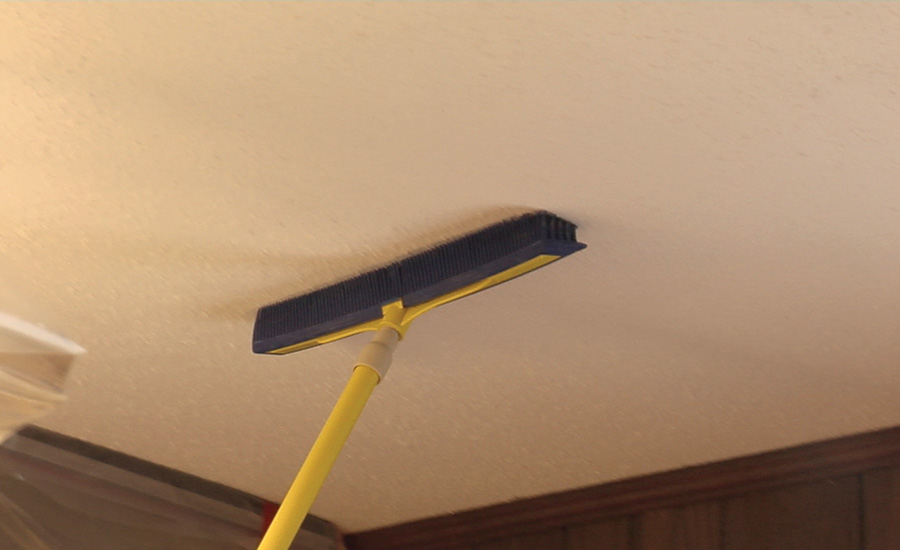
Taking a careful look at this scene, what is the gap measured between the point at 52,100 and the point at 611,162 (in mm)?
457

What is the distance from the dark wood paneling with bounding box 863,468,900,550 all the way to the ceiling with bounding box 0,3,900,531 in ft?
0.24

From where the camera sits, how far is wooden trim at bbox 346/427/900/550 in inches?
45.4

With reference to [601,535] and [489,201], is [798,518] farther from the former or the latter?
[489,201]

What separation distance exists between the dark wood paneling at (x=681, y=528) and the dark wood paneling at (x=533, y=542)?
0.46 ft

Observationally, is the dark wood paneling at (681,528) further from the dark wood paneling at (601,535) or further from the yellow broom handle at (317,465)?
the yellow broom handle at (317,465)

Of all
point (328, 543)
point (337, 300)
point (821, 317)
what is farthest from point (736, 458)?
point (328, 543)

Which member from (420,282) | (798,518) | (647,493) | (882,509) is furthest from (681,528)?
(420,282)

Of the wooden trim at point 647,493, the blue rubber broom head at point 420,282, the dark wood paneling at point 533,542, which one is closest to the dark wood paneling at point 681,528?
the wooden trim at point 647,493

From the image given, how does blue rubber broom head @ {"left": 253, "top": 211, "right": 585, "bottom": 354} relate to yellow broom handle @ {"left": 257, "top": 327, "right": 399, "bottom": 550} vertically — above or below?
above

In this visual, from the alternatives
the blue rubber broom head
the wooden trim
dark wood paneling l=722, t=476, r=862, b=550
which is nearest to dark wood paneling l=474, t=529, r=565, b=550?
the wooden trim

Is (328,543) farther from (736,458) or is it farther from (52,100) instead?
(52,100)

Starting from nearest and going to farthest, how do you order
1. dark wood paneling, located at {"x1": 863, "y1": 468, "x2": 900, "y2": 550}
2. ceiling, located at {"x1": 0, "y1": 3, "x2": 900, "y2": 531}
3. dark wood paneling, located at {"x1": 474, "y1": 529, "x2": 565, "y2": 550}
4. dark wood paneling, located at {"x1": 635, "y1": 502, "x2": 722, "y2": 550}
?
ceiling, located at {"x1": 0, "y1": 3, "x2": 900, "y2": 531} < dark wood paneling, located at {"x1": 863, "y1": 468, "x2": 900, "y2": 550} < dark wood paneling, located at {"x1": 635, "y1": 502, "x2": 722, "y2": 550} < dark wood paneling, located at {"x1": 474, "y1": 529, "x2": 565, "y2": 550}

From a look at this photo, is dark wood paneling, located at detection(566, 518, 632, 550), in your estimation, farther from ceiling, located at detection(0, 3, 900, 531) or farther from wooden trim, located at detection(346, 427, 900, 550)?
ceiling, located at detection(0, 3, 900, 531)

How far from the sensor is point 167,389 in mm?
1217
